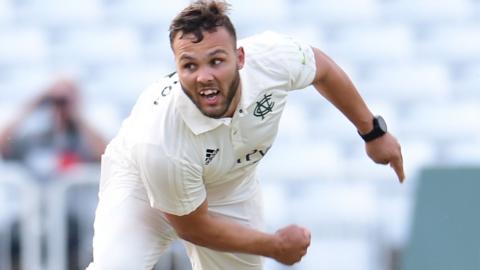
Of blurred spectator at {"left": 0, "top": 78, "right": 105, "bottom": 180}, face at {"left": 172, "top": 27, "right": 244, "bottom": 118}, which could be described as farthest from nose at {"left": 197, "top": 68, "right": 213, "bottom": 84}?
blurred spectator at {"left": 0, "top": 78, "right": 105, "bottom": 180}

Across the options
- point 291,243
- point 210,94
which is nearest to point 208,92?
point 210,94

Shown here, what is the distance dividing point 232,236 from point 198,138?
423 mm

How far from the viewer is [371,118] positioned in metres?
5.25

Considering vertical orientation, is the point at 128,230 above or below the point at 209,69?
below

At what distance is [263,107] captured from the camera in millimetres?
4707

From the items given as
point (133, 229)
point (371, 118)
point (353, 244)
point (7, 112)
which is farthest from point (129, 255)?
point (7, 112)

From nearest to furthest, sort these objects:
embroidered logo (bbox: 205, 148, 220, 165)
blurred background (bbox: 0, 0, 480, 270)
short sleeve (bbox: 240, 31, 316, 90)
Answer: embroidered logo (bbox: 205, 148, 220, 165)
short sleeve (bbox: 240, 31, 316, 90)
blurred background (bbox: 0, 0, 480, 270)

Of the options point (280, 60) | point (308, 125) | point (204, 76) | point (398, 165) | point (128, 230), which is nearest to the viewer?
point (204, 76)

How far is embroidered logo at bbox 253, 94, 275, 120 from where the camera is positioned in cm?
469

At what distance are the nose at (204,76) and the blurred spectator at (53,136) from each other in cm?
304

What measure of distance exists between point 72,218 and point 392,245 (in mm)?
1900

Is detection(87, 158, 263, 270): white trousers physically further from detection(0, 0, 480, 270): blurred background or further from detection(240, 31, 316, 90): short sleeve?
detection(0, 0, 480, 270): blurred background

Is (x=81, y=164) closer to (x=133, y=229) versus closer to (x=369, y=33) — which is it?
(x=133, y=229)

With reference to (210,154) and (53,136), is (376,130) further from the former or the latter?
(53,136)
